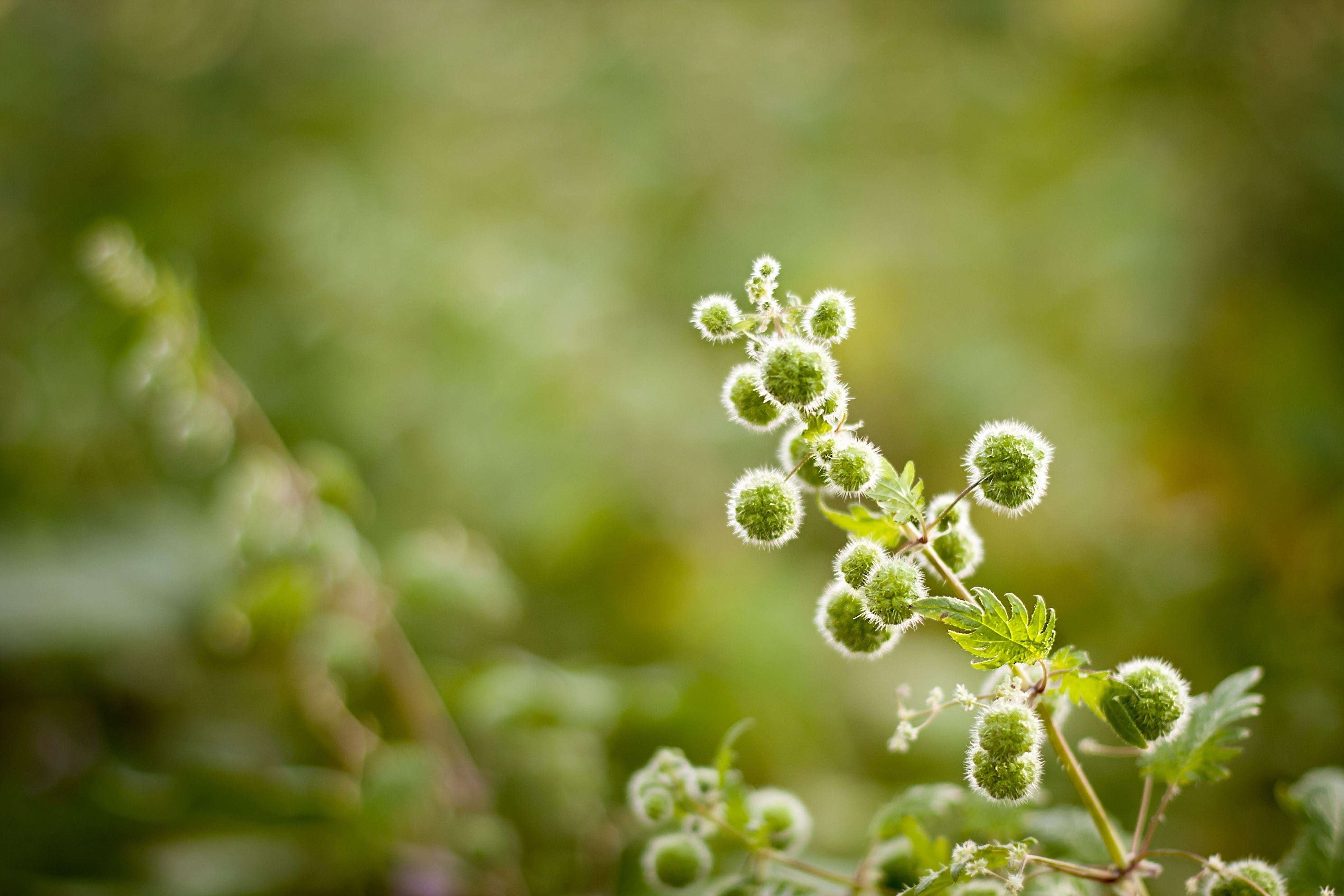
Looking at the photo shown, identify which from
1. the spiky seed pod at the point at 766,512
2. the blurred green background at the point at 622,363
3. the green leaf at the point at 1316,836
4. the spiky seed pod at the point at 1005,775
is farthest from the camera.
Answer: the blurred green background at the point at 622,363

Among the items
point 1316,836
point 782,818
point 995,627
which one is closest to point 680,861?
point 782,818

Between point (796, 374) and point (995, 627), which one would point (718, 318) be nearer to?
point (796, 374)

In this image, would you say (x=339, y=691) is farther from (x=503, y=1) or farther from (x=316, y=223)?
(x=503, y=1)

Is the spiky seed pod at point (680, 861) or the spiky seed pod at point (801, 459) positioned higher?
the spiky seed pod at point (801, 459)

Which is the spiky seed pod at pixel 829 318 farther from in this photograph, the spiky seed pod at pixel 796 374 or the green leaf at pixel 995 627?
the green leaf at pixel 995 627

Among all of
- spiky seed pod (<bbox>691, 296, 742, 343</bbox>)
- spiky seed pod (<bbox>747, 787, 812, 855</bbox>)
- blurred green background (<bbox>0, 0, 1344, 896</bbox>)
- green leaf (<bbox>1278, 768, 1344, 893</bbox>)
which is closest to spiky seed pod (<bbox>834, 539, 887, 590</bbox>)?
spiky seed pod (<bbox>691, 296, 742, 343</bbox>)

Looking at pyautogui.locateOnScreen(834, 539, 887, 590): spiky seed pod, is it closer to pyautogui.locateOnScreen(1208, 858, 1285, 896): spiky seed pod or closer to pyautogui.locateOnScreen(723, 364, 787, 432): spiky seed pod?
pyautogui.locateOnScreen(723, 364, 787, 432): spiky seed pod

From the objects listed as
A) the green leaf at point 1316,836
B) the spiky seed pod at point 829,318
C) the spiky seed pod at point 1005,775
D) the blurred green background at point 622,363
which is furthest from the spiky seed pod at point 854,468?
the blurred green background at point 622,363

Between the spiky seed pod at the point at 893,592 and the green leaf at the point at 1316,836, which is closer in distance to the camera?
the spiky seed pod at the point at 893,592
